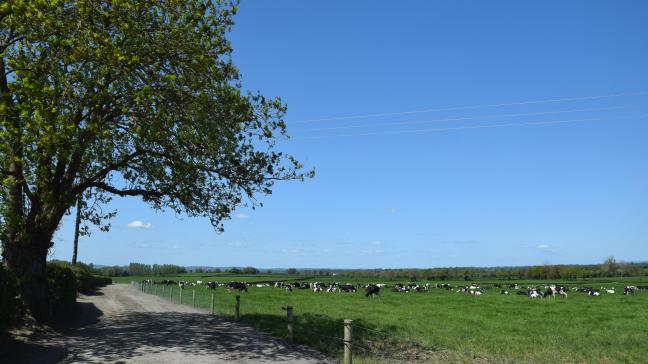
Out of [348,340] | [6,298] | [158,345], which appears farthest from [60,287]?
[348,340]

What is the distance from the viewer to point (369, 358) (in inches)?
555

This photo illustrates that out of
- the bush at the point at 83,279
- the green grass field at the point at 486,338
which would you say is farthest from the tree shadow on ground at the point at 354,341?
the bush at the point at 83,279

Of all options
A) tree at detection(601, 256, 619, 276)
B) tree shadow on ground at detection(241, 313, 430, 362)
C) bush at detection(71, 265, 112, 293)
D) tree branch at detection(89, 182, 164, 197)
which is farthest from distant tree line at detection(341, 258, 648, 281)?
tree branch at detection(89, 182, 164, 197)

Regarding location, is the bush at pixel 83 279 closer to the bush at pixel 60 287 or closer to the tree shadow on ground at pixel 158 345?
the bush at pixel 60 287

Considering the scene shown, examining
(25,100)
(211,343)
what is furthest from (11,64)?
(211,343)

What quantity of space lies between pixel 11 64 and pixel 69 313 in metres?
14.4

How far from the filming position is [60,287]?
24469 millimetres

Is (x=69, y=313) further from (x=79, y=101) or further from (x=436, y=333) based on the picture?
(x=436, y=333)

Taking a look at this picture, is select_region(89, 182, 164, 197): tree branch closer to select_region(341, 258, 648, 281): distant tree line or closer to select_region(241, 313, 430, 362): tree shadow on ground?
select_region(241, 313, 430, 362): tree shadow on ground

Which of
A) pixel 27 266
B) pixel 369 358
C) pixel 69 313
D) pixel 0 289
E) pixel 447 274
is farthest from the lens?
pixel 447 274

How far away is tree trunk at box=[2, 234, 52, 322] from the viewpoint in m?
18.5

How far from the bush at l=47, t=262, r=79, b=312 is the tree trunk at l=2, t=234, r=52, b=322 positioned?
378 cm

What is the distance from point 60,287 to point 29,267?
249 inches

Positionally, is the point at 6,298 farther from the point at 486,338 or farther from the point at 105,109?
the point at 486,338
